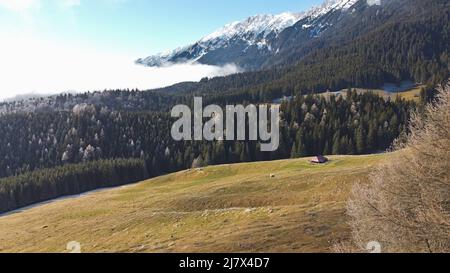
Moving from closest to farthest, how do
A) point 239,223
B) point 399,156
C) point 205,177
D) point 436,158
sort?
point 436,158 < point 399,156 < point 239,223 < point 205,177

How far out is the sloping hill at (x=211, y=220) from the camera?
38.5 metres

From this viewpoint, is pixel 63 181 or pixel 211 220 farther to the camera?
pixel 63 181

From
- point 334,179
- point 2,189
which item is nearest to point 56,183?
point 2,189

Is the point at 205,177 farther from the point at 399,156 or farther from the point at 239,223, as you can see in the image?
the point at 399,156

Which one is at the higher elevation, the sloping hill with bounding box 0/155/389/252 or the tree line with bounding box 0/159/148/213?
the sloping hill with bounding box 0/155/389/252

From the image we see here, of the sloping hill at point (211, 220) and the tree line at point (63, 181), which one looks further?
the tree line at point (63, 181)

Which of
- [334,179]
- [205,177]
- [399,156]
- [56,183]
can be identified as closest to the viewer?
[399,156]

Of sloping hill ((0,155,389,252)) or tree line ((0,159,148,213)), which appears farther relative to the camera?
tree line ((0,159,148,213))

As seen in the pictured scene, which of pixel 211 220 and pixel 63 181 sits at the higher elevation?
Result: pixel 211 220

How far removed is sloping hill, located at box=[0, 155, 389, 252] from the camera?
38.5 meters

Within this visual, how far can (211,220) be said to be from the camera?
49.8 m

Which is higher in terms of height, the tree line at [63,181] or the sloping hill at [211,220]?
the sloping hill at [211,220]
